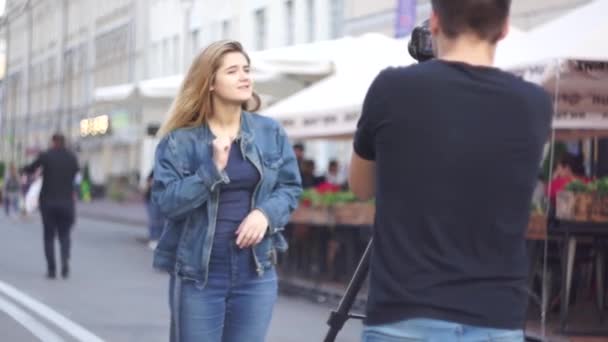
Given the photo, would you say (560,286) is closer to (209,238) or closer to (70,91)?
(209,238)

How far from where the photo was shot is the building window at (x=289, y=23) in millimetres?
39719

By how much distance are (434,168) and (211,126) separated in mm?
2126

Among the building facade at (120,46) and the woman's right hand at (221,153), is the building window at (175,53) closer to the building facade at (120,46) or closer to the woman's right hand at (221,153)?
the building facade at (120,46)

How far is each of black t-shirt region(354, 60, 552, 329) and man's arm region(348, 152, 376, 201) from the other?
0.35 feet

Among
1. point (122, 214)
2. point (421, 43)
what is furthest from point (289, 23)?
point (421, 43)

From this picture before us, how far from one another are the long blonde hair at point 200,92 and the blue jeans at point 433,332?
2.15 meters

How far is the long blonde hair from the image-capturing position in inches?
212

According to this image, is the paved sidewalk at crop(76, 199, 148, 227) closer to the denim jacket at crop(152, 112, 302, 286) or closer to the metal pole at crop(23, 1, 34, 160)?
the metal pole at crop(23, 1, 34, 160)

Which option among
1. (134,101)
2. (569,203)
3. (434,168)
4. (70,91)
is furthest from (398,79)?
(70,91)

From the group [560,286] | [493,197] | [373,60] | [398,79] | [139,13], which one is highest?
[139,13]

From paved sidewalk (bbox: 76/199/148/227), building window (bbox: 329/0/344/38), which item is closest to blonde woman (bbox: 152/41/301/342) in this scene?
paved sidewalk (bbox: 76/199/148/227)

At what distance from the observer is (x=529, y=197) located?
3.47m

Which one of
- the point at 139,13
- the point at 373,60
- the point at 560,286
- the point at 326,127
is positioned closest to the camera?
the point at 560,286

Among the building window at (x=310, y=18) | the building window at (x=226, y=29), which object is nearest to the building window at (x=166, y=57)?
the building window at (x=226, y=29)
